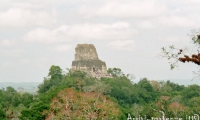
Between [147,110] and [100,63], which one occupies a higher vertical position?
[100,63]

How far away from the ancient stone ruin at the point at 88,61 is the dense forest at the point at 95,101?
3020 millimetres

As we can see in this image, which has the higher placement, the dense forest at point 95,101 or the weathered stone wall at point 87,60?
the weathered stone wall at point 87,60

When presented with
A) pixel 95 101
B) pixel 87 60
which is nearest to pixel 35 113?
pixel 95 101

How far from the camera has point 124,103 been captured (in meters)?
81.5

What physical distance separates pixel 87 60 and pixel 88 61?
0.33m

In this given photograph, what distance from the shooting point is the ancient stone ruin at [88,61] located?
114750 millimetres

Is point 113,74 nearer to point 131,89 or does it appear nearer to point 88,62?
point 88,62

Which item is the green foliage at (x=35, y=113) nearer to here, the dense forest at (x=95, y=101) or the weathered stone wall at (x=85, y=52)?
the dense forest at (x=95, y=101)

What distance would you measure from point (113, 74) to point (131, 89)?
92.7 feet

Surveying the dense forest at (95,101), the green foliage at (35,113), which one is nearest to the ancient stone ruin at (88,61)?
the dense forest at (95,101)

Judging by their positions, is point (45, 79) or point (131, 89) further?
point (45, 79)

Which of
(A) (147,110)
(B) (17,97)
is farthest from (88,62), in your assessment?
(A) (147,110)

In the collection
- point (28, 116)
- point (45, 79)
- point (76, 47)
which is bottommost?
point (28, 116)

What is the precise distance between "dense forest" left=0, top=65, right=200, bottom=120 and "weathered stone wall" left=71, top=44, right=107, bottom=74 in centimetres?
323
